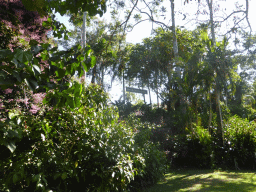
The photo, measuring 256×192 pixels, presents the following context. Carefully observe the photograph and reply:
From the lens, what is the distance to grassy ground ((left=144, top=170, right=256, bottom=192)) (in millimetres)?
4538

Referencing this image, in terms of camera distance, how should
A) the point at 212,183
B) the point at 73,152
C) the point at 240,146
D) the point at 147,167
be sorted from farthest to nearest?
1. the point at 240,146
2. the point at 212,183
3. the point at 147,167
4. the point at 73,152

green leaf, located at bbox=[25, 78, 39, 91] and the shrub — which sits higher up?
green leaf, located at bbox=[25, 78, 39, 91]

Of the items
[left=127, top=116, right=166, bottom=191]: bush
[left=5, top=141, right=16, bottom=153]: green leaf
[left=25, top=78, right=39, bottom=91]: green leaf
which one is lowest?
[left=127, top=116, right=166, bottom=191]: bush

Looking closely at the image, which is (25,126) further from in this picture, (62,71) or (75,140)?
(62,71)

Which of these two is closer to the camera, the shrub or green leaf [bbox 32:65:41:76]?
green leaf [bbox 32:65:41:76]

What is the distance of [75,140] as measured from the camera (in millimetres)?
3236

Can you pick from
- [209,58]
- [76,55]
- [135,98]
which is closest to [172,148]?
[209,58]

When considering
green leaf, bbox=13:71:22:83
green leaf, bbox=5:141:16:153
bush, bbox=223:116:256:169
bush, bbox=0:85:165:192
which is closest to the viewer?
green leaf, bbox=13:71:22:83

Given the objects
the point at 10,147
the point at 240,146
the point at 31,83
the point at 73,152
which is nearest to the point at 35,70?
the point at 31,83

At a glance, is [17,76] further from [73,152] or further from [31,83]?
[73,152]

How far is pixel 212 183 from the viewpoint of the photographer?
5004mm

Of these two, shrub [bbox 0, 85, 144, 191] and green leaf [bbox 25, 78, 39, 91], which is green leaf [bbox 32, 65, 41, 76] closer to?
green leaf [bbox 25, 78, 39, 91]

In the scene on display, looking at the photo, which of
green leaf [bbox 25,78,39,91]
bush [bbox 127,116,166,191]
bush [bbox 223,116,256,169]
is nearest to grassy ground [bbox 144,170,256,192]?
bush [bbox 127,116,166,191]

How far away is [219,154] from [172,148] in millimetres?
1629
